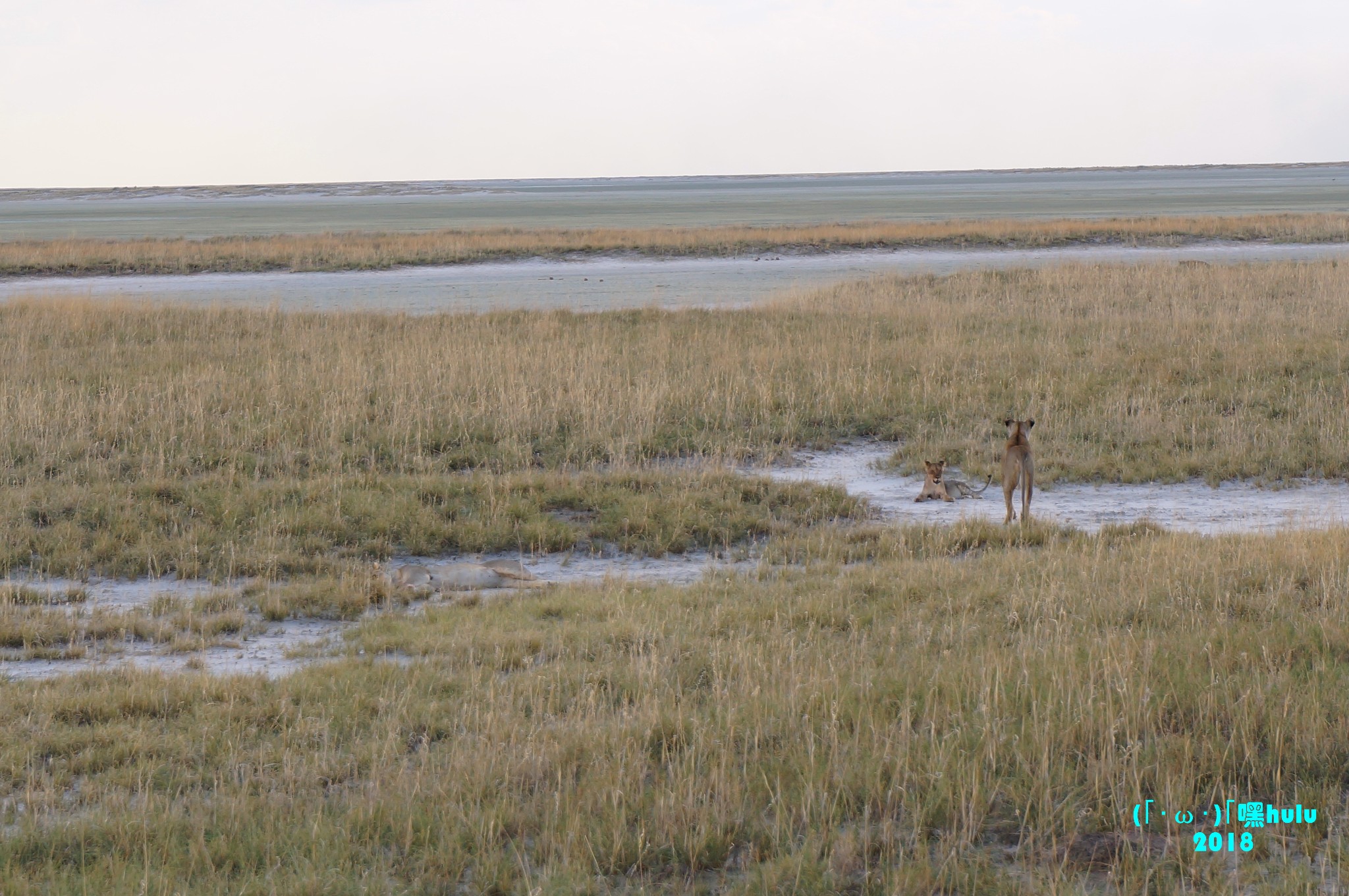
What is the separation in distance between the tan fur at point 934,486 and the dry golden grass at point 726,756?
11.7 ft

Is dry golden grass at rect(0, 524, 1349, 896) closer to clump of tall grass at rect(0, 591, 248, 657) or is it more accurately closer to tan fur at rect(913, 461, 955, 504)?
clump of tall grass at rect(0, 591, 248, 657)

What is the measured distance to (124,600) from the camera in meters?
8.28

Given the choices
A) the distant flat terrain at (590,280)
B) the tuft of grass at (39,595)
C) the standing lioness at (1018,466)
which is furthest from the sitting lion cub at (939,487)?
the distant flat terrain at (590,280)

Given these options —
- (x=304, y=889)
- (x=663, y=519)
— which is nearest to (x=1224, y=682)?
(x=304, y=889)

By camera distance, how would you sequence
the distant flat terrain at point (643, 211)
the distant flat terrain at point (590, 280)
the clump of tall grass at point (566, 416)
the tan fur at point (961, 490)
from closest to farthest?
the clump of tall grass at point (566, 416), the tan fur at point (961, 490), the distant flat terrain at point (590, 280), the distant flat terrain at point (643, 211)

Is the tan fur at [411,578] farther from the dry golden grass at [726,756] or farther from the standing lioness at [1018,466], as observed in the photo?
the standing lioness at [1018,466]

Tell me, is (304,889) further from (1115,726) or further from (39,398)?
(39,398)

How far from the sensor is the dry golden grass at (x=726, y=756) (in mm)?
4234

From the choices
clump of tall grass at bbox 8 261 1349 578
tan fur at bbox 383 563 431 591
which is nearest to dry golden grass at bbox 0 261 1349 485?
clump of tall grass at bbox 8 261 1349 578

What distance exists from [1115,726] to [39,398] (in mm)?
12691

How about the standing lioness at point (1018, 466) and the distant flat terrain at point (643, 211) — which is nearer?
the standing lioness at point (1018, 466)

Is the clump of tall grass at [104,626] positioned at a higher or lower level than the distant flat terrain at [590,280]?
lower

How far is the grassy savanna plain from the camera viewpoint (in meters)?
4.38

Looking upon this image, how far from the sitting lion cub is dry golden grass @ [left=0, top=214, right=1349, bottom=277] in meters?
32.0
